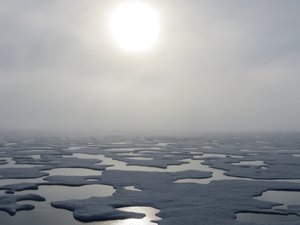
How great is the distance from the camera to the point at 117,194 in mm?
10648

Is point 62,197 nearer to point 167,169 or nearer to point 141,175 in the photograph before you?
point 141,175

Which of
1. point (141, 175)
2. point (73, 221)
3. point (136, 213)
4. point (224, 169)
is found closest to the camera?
point (73, 221)

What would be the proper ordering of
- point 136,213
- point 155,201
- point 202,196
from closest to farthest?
point 136,213
point 155,201
point 202,196

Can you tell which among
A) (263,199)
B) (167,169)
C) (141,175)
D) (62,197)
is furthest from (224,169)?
(62,197)

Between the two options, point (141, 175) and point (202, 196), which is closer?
point (202, 196)

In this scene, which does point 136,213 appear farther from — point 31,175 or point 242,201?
point 31,175

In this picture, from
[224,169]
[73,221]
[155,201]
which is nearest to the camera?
[73,221]

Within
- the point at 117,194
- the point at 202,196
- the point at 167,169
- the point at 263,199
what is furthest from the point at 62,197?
the point at 167,169

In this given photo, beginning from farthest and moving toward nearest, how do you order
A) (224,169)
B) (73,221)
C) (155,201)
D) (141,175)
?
1. (224,169)
2. (141,175)
3. (155,201)
4. (73,221)

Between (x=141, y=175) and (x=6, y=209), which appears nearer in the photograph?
(x=6, y=209)

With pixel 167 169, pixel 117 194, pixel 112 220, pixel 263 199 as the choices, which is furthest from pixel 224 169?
pixel 112 220

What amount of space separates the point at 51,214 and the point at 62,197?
200 cm

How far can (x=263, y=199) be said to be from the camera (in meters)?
10.5

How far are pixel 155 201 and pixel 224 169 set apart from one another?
823cm
